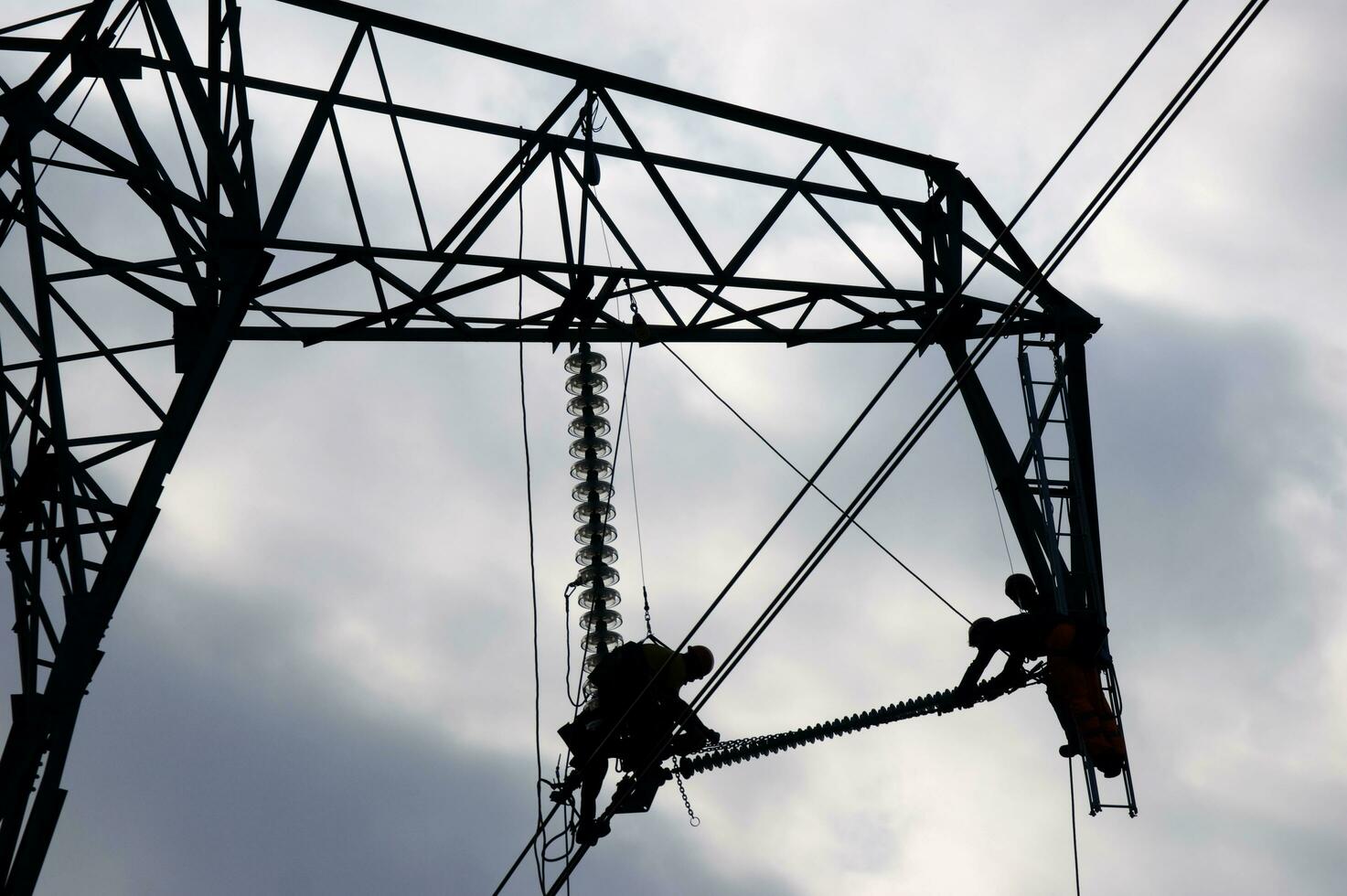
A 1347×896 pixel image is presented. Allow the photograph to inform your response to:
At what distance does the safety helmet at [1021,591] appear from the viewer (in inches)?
534

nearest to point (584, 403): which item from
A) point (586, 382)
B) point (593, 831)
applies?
point (586, 382)

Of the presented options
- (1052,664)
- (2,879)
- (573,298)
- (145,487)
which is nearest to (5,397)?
(145,487)

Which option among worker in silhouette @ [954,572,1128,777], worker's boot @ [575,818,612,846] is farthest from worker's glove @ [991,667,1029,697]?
worker's boot @ [575,818,612,846]

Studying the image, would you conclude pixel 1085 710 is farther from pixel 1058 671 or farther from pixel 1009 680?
pixel 1009 680

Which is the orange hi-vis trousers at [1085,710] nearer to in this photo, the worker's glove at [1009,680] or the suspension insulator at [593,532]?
the worker's glove at [1009,680]

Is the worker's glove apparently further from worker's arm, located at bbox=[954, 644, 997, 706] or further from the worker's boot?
the worker's boot

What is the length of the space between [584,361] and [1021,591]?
3.83 m

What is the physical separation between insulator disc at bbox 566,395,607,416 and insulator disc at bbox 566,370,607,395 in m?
0.05

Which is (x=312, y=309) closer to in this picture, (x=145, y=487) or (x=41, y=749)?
(x=145, y=487)

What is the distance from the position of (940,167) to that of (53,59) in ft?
23.1

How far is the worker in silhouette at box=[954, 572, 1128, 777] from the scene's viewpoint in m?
13.2

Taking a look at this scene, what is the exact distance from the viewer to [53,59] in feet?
38.6

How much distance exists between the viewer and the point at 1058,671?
521 inches

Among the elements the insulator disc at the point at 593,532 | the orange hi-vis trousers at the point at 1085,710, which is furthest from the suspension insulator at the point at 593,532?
the orange hi-vis trousers at the point at 1085,710
